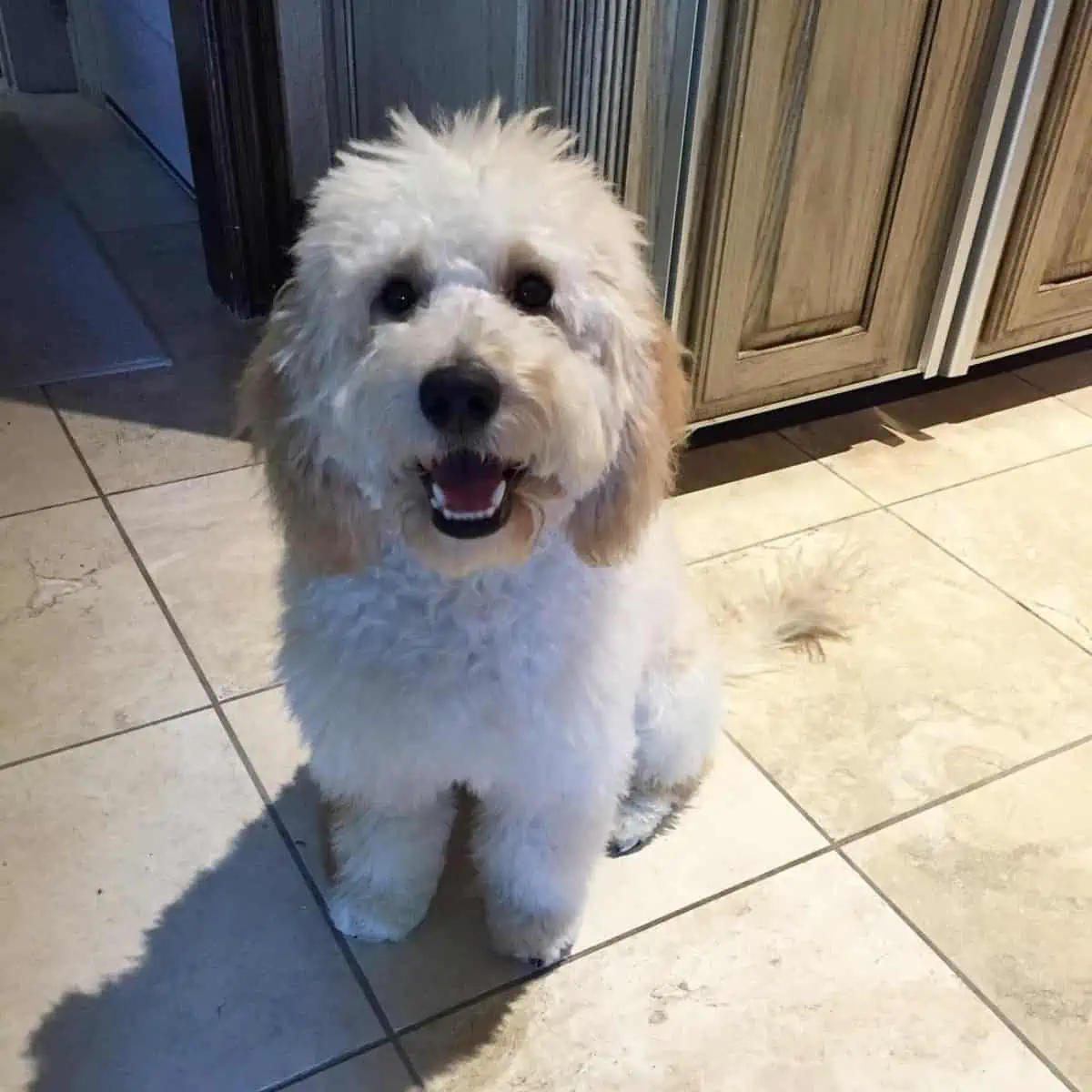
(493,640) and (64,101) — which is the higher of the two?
(493,640)

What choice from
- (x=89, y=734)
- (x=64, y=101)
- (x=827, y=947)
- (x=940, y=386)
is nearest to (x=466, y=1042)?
(x=827, y=947)

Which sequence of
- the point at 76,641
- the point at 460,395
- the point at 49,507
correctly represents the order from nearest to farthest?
the point at 460,395
the point at 76,641
the point at 49,507

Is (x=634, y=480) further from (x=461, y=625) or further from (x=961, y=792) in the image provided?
(x=961, y=792)

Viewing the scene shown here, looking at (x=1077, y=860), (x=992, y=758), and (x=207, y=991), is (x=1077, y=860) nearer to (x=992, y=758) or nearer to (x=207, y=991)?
(x=992, y=758)

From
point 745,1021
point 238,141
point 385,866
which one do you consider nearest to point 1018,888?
point 745,1021

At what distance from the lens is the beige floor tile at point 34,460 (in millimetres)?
1979

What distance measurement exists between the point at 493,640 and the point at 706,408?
3.59 feet

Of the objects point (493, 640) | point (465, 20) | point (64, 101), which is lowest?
point (64, 101)

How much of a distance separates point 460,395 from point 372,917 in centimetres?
66

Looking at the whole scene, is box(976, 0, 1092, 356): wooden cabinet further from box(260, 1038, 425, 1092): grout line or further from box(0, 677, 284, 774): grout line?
box(260, 1038, 425, 1092): grout line

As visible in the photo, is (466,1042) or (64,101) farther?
(64,101)

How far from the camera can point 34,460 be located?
6.79 ft

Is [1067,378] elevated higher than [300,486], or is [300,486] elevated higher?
[300,486]

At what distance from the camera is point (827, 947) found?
4.33 ft
